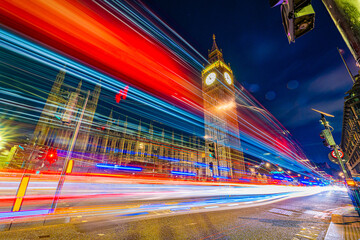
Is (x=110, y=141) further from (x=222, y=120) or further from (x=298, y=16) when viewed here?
(x=298, y=16)

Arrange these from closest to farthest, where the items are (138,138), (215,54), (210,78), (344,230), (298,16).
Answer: (298,16) → (344,230) → (138,138) → (210,78) → (215,54)

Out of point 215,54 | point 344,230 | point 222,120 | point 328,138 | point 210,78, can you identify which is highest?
point 215,54

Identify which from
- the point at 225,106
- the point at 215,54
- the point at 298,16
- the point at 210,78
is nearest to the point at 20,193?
the point at 298,16

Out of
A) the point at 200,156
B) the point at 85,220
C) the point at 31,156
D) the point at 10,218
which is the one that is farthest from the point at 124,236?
the point at 200,156

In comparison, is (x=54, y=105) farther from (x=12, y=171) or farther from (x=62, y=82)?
(x=12, y=171)

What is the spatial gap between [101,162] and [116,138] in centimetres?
730

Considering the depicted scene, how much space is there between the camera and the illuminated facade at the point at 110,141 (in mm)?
34625

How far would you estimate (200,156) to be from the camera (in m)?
58.5

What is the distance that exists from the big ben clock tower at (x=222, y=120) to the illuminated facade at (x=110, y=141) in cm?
1248

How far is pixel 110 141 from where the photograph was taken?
40625 mm

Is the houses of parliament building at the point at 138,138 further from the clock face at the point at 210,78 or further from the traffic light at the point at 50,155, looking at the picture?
the traffic light at the point at 50,155

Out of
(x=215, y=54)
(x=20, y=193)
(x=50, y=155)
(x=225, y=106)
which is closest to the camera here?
(x=20, y=193)

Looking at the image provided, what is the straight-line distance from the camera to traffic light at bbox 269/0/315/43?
7.08 ft

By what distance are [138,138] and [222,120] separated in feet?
91.6
